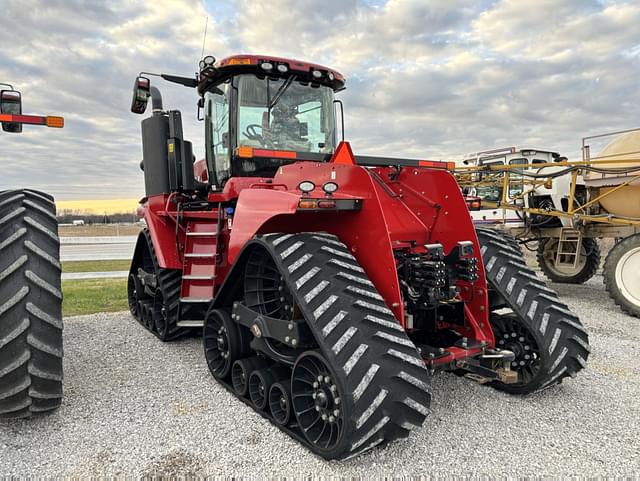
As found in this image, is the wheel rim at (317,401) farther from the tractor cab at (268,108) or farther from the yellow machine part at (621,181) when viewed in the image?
the yellow machine part at (621,181)

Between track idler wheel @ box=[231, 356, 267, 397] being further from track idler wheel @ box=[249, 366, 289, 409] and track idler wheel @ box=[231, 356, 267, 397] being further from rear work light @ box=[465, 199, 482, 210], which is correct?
rear work light @ box=[465, 199, 482, 210]

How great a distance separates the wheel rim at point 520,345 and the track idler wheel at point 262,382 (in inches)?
74.7

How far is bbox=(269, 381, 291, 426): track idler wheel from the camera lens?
11.2 feet

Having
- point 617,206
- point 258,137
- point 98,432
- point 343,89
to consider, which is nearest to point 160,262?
point 258,137

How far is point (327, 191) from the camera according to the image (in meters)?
3.49

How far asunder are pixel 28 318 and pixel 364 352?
2.19 metres

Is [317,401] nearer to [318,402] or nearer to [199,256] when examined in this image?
[318,402]

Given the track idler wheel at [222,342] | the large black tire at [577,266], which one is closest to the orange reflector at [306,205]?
the track idler wheel at [222,342]

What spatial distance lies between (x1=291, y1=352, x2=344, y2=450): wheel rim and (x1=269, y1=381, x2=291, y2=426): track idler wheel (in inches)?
4.9

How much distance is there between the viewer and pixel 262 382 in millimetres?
3717

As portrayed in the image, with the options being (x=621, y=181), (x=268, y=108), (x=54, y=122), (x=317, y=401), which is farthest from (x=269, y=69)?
(x=621, y=181)

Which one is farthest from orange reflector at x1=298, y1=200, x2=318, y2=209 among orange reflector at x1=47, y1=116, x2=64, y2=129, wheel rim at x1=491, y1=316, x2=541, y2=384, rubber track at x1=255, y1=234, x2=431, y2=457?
orange reflector at x1=47, y1=116, x2=64, y2=129

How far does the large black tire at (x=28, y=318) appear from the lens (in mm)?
3111

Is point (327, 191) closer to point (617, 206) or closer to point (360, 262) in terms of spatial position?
point (360, 262)
